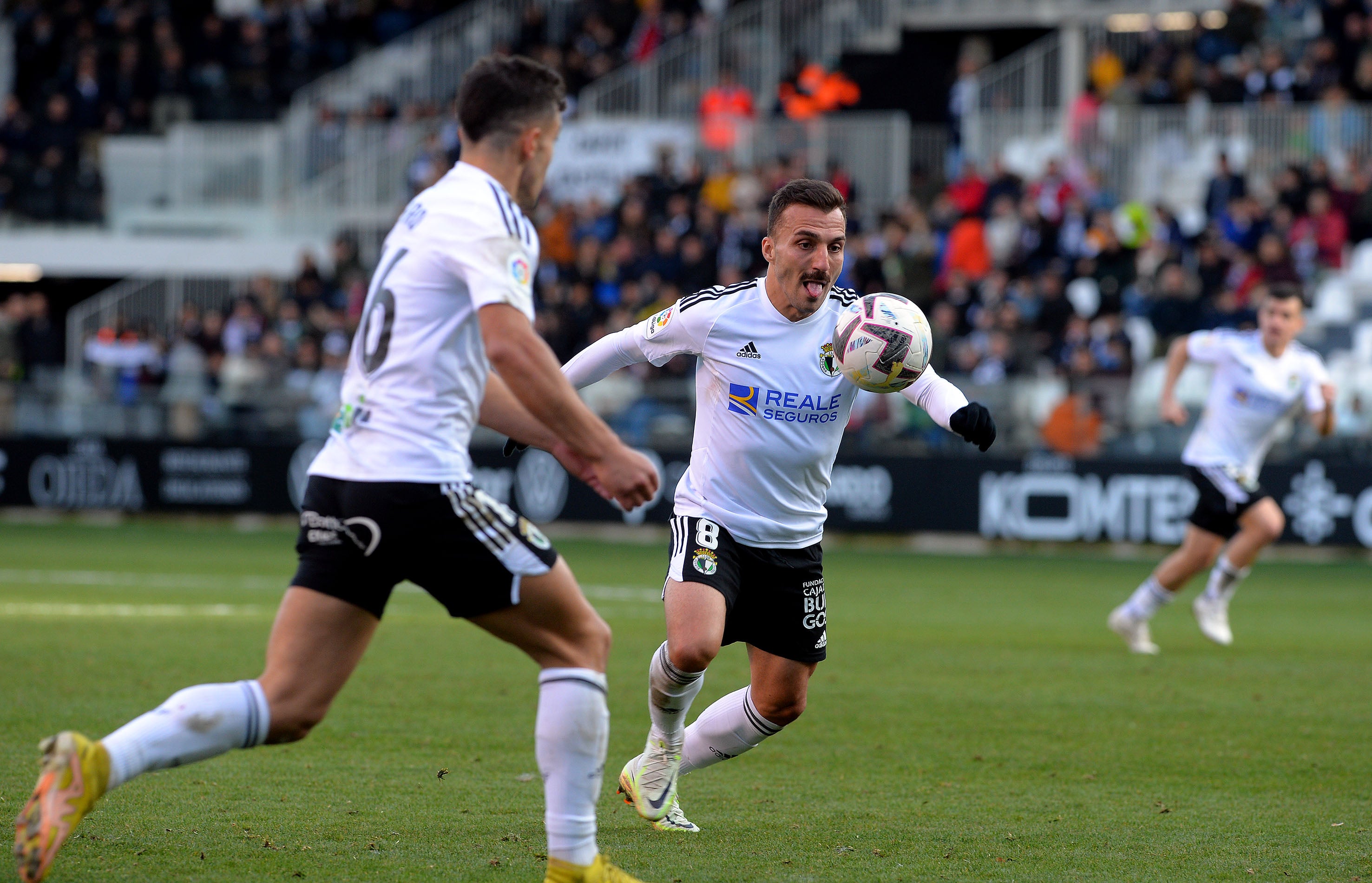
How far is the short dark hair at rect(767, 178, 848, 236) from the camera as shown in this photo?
246 inches

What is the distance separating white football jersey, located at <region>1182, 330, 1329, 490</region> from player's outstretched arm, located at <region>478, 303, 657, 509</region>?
8614 mm

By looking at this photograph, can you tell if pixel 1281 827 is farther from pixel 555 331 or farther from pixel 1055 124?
pixel 1055 124

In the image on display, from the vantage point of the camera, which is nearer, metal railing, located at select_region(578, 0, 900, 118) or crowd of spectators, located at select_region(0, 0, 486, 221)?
metal railing, located at select_region(578, 0, 900, 118)

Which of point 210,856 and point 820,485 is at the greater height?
point 820,485

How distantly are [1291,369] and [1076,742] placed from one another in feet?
17.1

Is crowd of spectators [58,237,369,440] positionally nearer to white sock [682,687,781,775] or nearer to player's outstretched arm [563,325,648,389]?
player's outstretched arm [563,325,648,389]

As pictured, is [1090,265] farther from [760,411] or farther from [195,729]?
[195,729]

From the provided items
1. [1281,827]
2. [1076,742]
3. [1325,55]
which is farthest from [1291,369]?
[1325,55]

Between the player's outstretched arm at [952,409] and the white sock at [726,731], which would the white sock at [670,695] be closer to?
the white sock at [726,731]

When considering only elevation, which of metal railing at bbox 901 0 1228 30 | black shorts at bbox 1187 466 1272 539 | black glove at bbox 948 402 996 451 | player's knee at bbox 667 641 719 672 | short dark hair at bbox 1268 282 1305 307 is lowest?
black shorts at bbox 1187 466 1272 539

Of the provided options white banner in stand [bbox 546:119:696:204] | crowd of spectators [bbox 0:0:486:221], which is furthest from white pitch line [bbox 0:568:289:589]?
crowd of spectators [bbox 0:0:486:221]

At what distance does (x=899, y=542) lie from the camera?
21.8 meters

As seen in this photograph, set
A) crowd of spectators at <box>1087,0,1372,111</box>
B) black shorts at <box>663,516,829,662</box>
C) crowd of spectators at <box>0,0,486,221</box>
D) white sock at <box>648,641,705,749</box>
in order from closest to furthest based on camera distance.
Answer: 1. white sock at <box>648,641,705,749</box>
2. black shorts at <box>663,516,829,662</box>
3. crowd of spectators at <box>1087,0,1372,111</box>
4. crowd of spectators at <box>0,0,486,221</box>

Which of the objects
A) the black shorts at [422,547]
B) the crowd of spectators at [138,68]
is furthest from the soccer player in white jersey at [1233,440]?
the crowd of spectators at [138,68]
